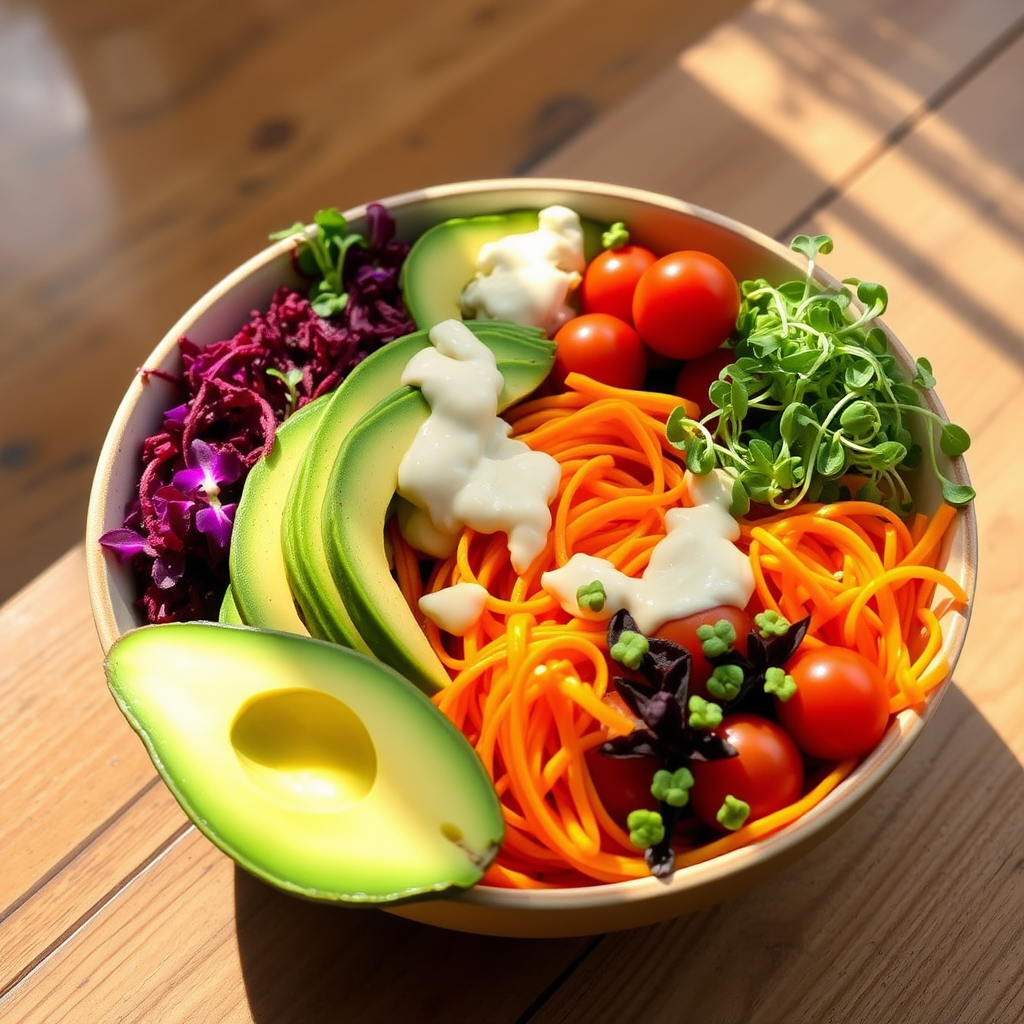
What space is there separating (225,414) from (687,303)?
595 millimetres

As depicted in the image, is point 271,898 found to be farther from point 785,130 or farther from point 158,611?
point 785,130

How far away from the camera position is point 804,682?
1.21 meters

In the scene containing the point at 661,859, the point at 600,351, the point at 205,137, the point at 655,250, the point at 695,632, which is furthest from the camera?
the point at 205,137

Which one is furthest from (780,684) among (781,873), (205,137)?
(205,137)

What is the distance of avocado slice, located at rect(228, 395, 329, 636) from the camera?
4.18 feet

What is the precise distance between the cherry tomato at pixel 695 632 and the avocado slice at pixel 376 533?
0.26 m

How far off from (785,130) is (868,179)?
0.18 metres

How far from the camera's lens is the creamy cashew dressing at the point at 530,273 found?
1516 mm

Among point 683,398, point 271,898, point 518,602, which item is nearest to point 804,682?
point 518,602

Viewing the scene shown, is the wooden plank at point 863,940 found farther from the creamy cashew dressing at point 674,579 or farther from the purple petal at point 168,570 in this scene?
the purple petal at point 168,570

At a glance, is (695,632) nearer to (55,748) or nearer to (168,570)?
(168,570)

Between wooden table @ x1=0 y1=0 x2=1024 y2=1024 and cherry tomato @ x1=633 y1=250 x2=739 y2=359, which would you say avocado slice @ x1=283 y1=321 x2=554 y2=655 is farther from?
wooden table @ x1=0 y1=0 x2=1024 y2=1024

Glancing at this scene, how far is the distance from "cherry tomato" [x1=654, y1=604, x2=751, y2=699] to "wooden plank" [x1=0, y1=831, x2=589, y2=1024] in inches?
13.3

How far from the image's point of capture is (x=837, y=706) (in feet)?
3.86
